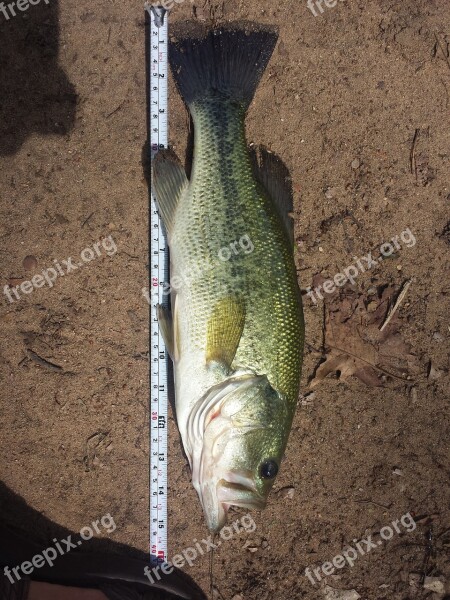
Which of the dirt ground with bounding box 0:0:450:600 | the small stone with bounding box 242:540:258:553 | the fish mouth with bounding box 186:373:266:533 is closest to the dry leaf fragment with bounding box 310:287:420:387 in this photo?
the dirt ground with bounding box 0:0:450:600

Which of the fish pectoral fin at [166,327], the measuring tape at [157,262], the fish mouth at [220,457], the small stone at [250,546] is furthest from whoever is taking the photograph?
the small stone at [250,546]

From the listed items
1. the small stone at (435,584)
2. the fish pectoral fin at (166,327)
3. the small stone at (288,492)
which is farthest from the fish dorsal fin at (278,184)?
the small stone at (435,584)

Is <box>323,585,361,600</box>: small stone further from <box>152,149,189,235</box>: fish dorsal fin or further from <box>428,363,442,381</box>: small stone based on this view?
<box>152,149,189,235</box>: fish dorsal fin

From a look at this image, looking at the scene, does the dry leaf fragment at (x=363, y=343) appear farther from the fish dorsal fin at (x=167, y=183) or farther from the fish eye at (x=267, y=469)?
the fish dorsal fin at (x=167, y=183)

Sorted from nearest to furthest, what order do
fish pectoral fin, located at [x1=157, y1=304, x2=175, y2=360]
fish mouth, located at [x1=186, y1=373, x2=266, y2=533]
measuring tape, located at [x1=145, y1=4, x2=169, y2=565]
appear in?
fish mouth, located at [x1=186, y1=373, x2=266, y2=533], fish pectoral fin, located at [x1=157, y1=304, x2=175, y2=360], measuring tape, located at [x1=145, y1=4, x2=169, y2=565]

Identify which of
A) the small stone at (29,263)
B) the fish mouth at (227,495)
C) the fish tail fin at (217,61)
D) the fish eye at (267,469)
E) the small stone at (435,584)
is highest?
the fish tail fin at (217,61)

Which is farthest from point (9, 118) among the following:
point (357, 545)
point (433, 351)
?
point (357, 545)

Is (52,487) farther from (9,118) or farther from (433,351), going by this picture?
(433,351)
